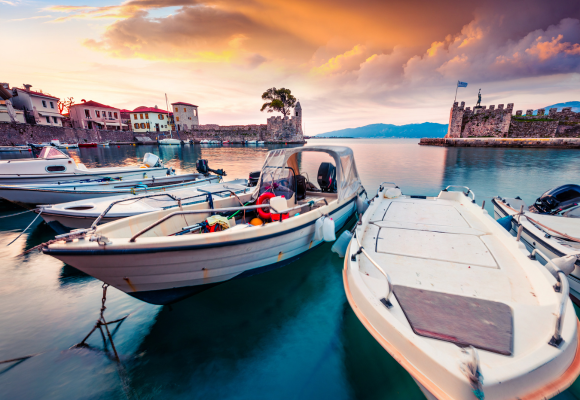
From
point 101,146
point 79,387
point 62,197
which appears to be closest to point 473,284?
point 79,387

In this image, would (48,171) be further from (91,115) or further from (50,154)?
(91,115)

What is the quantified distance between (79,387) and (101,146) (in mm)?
62196

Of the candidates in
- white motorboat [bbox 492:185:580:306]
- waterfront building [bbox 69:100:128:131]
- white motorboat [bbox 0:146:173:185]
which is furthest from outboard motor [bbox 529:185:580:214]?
waterfront building [bbox 69:100:128:131]

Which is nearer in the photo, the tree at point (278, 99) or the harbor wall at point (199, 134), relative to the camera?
the harbor wall at point (199, 134)

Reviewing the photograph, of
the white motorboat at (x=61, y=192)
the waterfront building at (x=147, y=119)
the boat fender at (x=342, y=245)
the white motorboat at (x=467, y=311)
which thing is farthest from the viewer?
the waterfront building at (x=147, y=119)

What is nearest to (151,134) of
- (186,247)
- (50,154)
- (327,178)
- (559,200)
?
(50,154)

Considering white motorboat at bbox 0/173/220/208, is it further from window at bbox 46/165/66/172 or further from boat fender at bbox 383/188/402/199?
boat fender at bbox 383/188/402/199

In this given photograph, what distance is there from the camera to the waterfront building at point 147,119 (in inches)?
2486

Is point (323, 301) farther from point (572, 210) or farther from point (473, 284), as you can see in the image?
point (572, 210)

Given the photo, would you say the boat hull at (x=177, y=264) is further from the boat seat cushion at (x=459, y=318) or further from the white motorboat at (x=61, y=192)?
the white motorboat at (x=61, y=192)

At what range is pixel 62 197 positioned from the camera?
841 centimetres

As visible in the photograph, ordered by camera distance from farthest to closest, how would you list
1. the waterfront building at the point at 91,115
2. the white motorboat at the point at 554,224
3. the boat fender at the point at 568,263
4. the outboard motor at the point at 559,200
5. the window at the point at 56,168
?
the waterfront building at the point at 91,115 → the window at the point at 56,168 → the outboard motor at the point at 559,200 → the white motorboat at the point at 554,224 → the boat fender at the point at 568,263

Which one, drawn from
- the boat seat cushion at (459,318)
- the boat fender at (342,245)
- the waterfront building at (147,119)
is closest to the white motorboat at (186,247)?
the boat fender at (342,245)

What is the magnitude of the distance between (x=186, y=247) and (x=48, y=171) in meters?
11.3
